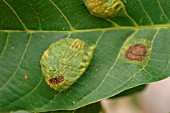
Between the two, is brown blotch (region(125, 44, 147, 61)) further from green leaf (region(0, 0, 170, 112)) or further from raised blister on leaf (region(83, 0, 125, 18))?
raised blister on leaf (region(83, 0, 125, 18))

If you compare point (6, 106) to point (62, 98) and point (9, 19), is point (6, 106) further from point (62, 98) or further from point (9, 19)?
point (9, 19)

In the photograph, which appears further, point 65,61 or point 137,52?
point 137,52

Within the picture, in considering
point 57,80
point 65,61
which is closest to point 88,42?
point 65,61

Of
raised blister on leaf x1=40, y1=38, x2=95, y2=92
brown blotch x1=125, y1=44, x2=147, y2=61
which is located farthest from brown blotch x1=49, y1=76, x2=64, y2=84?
brown blotch x1=125, y1=44, x2=147, y2=61

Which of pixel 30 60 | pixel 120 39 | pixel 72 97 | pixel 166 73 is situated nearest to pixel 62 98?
pixel 72 97

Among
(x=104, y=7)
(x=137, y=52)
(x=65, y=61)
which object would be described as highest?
(x=104, y=7)

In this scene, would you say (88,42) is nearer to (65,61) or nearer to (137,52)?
Result: (65,61)
